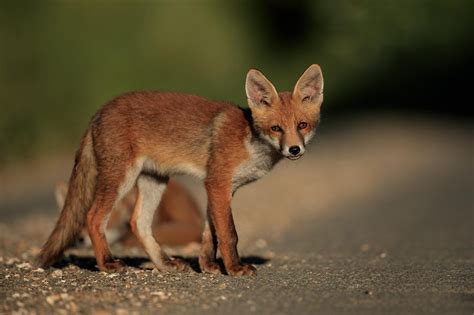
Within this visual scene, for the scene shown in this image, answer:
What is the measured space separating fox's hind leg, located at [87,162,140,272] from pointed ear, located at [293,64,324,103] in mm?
1859

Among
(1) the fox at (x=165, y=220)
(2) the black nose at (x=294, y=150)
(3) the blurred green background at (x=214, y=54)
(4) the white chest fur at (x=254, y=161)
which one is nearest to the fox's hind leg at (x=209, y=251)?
(4) the white chest fur at (x=254, y=161)

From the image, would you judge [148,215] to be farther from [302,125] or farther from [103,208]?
[302,125]

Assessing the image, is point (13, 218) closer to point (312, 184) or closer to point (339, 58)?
point (312, 184)

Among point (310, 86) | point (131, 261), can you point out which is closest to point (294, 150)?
point (310, 86)

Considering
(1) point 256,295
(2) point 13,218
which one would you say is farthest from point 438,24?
(1) point 256,295

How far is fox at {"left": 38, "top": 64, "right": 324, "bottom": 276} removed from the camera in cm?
770

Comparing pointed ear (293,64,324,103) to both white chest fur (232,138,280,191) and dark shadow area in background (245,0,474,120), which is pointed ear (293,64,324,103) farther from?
dark shadow area in background (245,0,474,120)

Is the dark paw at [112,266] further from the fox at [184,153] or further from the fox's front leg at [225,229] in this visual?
the fox's front leg at [225,229]

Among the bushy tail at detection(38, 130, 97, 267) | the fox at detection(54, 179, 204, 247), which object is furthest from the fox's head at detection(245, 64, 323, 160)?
the fox at detection(54, 179, 204, 247)

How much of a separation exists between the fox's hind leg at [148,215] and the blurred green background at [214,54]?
13434 mm

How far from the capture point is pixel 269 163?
798 centimetres

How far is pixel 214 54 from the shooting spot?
116 feet

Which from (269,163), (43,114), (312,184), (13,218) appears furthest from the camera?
(43,114)

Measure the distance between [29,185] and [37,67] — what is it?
1060 centimetres
